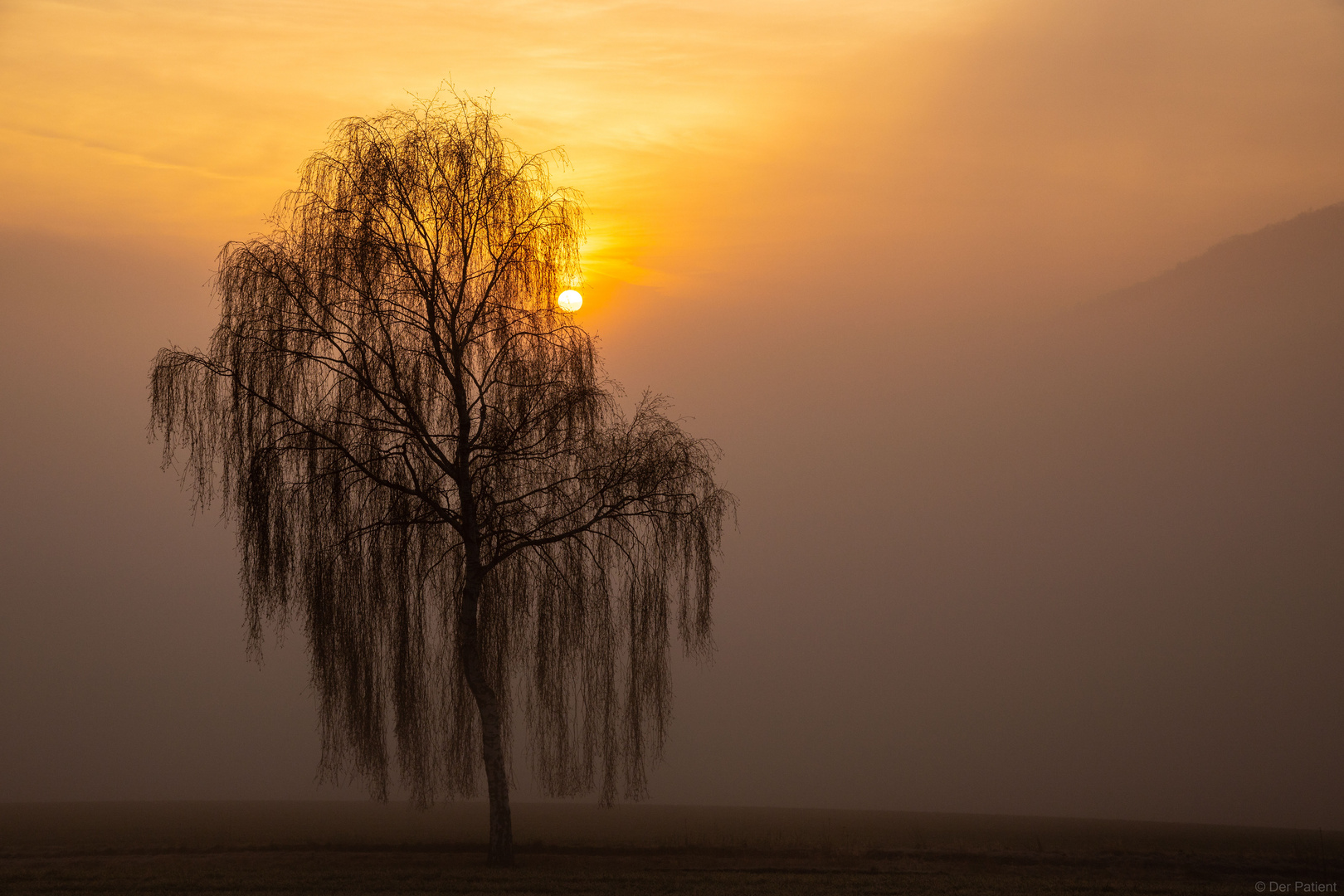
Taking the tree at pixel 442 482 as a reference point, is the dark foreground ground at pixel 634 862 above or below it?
below

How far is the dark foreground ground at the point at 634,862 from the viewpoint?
44.1ft

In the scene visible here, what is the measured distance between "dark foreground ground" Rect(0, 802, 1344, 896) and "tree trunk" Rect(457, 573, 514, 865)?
1.61ft

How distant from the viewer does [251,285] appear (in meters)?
14.3

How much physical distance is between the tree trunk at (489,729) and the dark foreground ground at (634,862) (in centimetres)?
49

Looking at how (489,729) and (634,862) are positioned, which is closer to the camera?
(489,729)

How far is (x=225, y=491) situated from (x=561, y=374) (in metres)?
5.25

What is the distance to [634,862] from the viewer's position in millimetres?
16188

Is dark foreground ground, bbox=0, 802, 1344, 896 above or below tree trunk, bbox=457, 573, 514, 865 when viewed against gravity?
below

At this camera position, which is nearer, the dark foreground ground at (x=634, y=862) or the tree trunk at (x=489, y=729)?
the dark foreground ground at (x=634, y=862)

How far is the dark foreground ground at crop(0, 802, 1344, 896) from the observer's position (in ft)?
44.1

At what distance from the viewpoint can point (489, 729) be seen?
47.4 feet

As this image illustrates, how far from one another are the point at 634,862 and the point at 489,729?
393cm

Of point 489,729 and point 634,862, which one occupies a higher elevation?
point 489,729

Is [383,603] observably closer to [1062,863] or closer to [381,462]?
[381,462]
